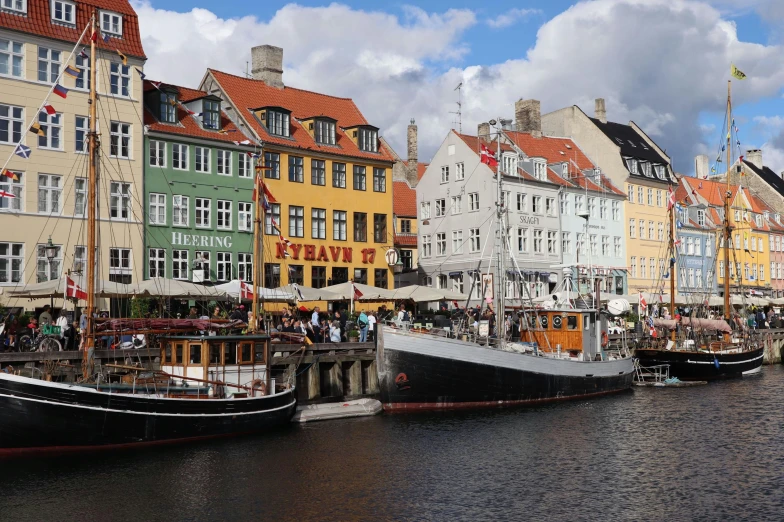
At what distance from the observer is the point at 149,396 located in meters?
24.0

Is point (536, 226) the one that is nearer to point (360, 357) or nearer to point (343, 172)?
point (343, 172)

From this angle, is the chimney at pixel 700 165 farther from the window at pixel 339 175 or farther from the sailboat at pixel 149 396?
the sailboat at pixel 149 396

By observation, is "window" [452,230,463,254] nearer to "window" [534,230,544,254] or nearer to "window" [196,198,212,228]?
"window" [534,230,544,254]

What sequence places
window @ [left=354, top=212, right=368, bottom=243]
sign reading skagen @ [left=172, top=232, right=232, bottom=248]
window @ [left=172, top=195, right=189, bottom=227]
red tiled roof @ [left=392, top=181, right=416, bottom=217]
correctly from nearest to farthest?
sign reading skagen @ [left=172, top=232, right=232, bottom=248], window @ [left=172, top=195, right=189, bottom=227], window @ [left=354, top=212, right=368, bottom=243], red tiled roof @ [left=392, top=181, right=416, bottom=217]

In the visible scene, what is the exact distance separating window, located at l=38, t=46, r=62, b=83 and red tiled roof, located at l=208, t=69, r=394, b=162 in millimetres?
10667

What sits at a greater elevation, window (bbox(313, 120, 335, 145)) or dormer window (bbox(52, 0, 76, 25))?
dormer window (bbox(52, 0, 76, 25))

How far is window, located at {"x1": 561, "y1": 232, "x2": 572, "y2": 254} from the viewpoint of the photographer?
62656mm

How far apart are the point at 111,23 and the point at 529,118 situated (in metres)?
35.4

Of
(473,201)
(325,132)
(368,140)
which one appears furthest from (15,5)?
(473,201)

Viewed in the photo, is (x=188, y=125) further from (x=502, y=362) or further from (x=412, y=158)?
(x=412, y=158)

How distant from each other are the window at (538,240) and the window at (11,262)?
3312 cm

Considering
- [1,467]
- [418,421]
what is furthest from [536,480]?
[1,467]

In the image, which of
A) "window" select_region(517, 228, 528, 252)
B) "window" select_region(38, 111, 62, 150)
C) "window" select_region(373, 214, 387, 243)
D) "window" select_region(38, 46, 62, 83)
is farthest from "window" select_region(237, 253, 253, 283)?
"window" select_region(517, 228, 528, 252)

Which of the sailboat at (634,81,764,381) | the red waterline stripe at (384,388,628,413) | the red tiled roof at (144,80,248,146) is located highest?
the red tiled roof at (144,80,248,146)
